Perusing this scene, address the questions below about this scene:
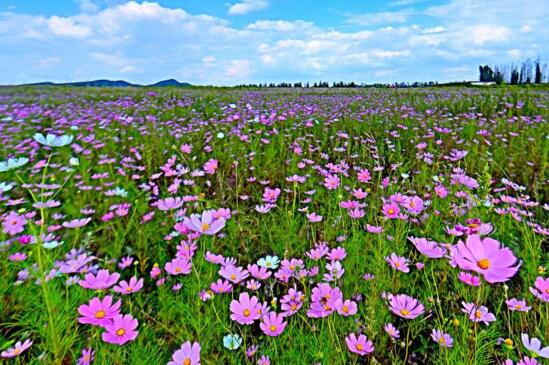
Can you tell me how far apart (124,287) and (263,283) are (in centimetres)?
59

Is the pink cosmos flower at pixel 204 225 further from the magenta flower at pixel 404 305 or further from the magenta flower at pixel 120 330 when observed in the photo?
the magenta flower at pixel 404 305

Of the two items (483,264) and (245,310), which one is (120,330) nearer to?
(245,310)

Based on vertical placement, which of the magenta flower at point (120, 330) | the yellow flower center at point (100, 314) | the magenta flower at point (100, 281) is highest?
the magenta flower at point (100, 281)

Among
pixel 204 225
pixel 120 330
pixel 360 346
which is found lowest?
pixel 360 346

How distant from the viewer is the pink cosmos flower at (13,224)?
1.46m

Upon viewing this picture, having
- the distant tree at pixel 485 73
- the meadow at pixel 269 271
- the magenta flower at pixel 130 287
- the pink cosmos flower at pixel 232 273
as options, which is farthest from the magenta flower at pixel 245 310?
the distant tree at pixel 485 73

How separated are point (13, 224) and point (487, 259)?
1872 millimetres

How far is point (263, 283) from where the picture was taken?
59.1 inches

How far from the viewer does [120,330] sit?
858 mm

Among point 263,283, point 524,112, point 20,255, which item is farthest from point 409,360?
point 524,112

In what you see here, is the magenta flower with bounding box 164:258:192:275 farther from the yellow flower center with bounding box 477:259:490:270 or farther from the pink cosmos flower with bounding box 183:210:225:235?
the yellow flower center with bounding box 477:259:490:270

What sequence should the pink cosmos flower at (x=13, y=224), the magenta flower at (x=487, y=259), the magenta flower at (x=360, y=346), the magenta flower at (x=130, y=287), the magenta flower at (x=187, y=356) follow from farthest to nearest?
the pink cosmos flower at (x=13, y=224), the magenta flower at (x=130, y=287), the magenta flower at (x=360, y=346), the magenta flower at (x=187, y=356), the magenta flower at (x=487, y=259)

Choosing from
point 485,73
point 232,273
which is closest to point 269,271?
point 232,273

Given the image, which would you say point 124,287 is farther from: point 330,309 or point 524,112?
point 524,112
